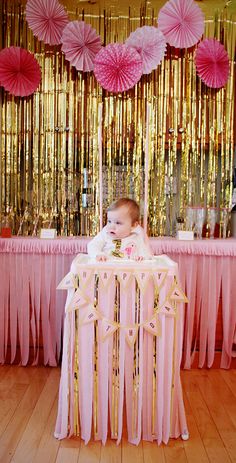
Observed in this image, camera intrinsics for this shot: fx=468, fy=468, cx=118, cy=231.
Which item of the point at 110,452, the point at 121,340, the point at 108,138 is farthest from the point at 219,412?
the point at 108,138

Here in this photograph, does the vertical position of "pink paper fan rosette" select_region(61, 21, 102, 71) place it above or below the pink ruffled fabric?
above

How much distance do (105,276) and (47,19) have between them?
193cm

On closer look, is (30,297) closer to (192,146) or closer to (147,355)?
(147,355)

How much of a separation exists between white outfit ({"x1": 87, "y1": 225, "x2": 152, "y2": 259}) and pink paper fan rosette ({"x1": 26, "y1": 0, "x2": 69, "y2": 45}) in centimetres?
150

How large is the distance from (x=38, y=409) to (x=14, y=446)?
1.16 feet

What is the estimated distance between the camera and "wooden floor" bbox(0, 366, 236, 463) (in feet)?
5.92

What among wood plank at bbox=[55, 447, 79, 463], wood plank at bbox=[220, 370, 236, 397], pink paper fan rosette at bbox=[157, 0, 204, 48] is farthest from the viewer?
pink paper fan rosette at bbox=[157, 0, 204, 48]

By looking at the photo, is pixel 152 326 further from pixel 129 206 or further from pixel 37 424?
pixel 37 424

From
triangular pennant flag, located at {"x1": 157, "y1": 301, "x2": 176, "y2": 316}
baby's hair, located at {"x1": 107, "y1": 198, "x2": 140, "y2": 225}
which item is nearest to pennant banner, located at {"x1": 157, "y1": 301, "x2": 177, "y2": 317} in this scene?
triangular pennant flag, located at {"x1": 157, "y1": 301, "x2": 176, "y2": 316}

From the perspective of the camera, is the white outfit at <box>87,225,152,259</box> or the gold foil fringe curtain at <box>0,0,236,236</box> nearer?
the white outfit at <box>87,225,152,259</box>

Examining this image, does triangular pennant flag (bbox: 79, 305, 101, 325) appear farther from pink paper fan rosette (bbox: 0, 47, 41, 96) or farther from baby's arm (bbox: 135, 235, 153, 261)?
pink paper fan rosette (bbox: 0, 47, 41, 96)

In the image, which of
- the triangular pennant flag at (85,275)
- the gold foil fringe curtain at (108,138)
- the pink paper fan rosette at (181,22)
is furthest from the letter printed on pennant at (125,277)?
the pink paper fan rosette at (181,22)

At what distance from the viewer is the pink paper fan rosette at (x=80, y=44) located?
9.66 ft

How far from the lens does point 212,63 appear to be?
2977mm
